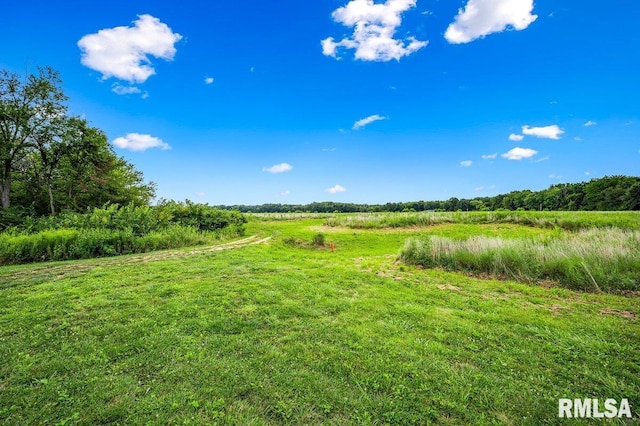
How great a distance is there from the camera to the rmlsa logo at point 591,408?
2.85 meters

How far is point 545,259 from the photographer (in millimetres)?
8898

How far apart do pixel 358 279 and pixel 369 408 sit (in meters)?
5.44

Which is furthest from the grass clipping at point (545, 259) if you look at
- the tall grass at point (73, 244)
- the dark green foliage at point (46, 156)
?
the dark green foliage at point (46, 156)

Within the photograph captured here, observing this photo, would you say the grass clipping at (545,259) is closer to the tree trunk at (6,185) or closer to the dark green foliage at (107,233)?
the dark green foliage at (107,233)

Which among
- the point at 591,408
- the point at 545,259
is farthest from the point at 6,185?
the point at 545,259

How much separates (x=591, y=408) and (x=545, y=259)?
7560 mm

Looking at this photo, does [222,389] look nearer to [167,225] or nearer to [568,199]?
[167,225]

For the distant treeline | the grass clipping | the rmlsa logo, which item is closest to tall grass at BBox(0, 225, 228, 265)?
the grass clipping

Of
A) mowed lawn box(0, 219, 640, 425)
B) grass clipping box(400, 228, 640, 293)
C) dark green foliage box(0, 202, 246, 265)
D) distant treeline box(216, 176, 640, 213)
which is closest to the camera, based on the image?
mowed lawn box(0, 219, 640, 425)

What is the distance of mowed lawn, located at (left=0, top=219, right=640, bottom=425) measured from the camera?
9.29ft

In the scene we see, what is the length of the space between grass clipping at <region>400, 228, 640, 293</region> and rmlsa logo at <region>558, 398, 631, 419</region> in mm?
6046

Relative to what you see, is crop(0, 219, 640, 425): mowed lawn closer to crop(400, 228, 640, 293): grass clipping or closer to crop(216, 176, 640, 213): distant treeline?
crop(400, 228, 640, 293): grass clipping

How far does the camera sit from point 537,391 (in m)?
3.15

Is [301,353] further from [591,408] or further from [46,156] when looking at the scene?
[46,156]
